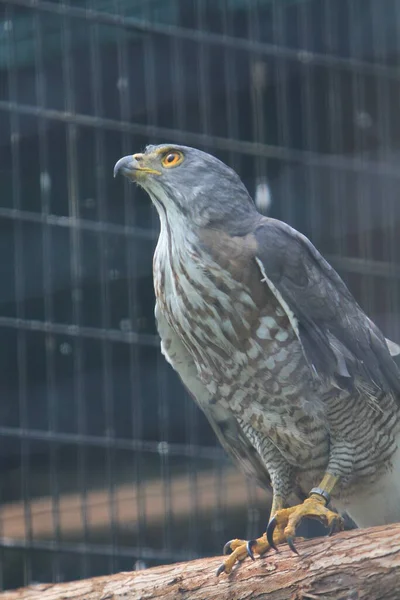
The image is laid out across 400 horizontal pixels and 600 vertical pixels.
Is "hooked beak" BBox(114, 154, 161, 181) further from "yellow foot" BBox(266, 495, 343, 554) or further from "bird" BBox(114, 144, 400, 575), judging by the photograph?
"yellow foot" BBox(266, 495, 343, 554)

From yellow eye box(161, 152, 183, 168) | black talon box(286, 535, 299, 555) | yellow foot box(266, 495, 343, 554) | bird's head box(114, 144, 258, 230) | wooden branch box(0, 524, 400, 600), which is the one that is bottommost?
wooden branch box(0, 524, 400, 600)

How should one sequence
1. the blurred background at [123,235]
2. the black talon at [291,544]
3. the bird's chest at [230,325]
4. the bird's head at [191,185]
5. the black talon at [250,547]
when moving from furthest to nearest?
the blurred background at [123,235]
the bird's head at [191,185]
the bird's chest at [230,325]
the black talon at [250,547]
the black talon at [291,544]

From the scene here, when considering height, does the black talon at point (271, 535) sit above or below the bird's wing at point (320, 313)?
below

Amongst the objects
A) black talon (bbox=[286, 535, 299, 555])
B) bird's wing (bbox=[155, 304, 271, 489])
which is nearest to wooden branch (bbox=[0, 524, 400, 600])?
black talon (bbox=[286, 535, 299, 555])

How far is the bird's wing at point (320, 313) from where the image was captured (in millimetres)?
2902

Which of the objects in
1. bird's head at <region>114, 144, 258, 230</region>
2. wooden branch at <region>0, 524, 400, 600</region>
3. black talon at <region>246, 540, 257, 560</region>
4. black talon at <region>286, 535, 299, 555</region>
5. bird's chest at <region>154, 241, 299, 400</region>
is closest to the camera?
wooden branch at <region>0, 524, 400, 600</region>

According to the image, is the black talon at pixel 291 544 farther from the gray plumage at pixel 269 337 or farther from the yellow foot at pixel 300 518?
the gray plumage at pixel 269 337

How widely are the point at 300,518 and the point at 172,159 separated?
948 mm

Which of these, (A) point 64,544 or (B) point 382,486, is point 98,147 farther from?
(B) point 382,486

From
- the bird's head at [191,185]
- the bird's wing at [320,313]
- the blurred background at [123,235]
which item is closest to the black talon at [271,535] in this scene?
the bird's wing at [320,313]

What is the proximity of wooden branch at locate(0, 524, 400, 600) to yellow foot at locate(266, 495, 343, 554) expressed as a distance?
117 millimetres

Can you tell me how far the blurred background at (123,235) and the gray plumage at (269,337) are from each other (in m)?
1.24

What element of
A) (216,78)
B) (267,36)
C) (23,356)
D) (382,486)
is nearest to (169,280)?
(382,486)

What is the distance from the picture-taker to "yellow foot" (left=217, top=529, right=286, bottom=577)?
2.66 metres
